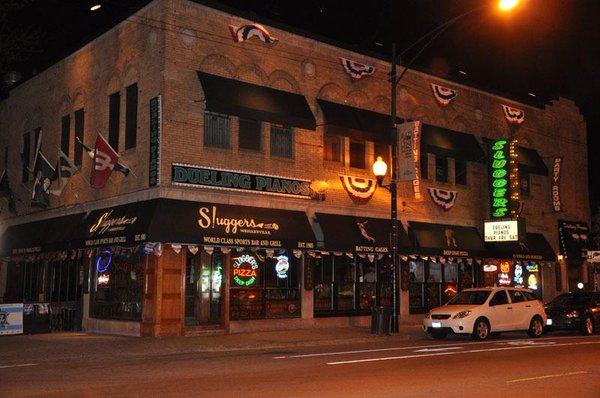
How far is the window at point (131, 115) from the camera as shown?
2128 cm

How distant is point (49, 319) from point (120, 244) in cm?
432

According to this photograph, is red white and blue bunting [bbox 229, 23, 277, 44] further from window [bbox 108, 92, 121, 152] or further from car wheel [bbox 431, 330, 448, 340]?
car wheel [bbox 431, 330, 448, 340]

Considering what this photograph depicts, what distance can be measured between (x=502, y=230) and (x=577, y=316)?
6969 mm

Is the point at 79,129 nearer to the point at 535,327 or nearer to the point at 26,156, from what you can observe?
the point at 26,156

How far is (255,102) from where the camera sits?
21.2 meters

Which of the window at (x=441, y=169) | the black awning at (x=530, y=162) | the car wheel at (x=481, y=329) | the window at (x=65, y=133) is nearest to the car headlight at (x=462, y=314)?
the car wheel at (x=481, y=329)

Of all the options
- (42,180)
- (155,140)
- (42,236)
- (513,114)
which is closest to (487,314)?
(155,140)

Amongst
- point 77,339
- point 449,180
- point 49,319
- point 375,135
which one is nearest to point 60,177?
point 49,319

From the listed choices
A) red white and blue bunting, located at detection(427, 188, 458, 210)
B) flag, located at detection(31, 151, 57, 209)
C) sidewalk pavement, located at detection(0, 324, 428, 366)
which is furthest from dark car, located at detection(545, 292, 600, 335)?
flag, located at detection(31, 151, 57, 209)

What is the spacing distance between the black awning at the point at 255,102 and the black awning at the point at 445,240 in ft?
22.1

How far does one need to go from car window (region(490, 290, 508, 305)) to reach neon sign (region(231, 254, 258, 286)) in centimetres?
757

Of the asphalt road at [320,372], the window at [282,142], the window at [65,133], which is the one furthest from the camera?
the window at [65,133]

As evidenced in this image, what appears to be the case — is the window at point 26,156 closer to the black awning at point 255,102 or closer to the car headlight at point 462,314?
the black awning at point 255,102

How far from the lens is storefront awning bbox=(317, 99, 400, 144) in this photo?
77.5ft
